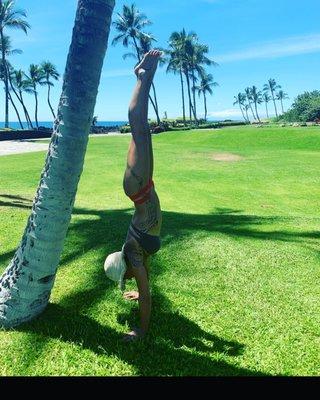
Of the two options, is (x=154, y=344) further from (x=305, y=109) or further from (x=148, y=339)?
(x=305, y=109)

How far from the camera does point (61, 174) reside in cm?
451

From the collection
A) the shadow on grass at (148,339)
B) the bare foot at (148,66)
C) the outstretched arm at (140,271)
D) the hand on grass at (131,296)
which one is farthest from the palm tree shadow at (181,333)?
the bare foot at (148,66)

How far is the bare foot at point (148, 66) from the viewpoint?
4.15 meters

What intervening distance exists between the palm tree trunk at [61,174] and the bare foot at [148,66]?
0.51m

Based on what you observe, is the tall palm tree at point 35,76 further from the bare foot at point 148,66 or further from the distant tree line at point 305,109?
the bare foot at point 148,66

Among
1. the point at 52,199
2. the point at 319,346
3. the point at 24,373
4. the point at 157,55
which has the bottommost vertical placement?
the point at 319,346

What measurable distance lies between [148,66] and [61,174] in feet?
4.36

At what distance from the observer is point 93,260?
23.1ft

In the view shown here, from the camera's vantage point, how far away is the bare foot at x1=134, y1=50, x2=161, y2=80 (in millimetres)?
4148

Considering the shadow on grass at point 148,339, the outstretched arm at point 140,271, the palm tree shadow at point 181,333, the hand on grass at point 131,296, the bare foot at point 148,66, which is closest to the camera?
the bare foot at point 148,66

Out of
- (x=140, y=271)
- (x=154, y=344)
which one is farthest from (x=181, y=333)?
(x=140, y=271)
